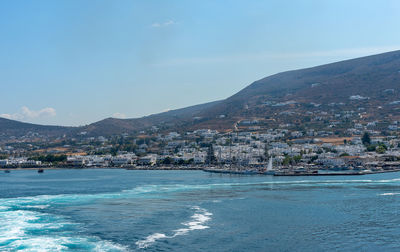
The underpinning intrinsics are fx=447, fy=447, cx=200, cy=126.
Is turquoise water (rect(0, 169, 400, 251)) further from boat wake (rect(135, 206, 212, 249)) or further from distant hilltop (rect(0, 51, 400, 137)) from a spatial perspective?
distant hilltop (rect(0, 51, 400, 137))

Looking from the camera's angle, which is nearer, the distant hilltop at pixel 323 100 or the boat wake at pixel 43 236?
the boat wake at pixel 43 236

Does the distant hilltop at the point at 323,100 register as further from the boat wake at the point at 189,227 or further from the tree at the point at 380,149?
the boat wake at the point at 189,227

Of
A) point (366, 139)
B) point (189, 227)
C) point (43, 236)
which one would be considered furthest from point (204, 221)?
point (366, 139)

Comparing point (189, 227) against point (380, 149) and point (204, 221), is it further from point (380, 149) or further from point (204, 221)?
point (380, 149)

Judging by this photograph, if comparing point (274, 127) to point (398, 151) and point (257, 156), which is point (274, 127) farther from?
point (398, 151)

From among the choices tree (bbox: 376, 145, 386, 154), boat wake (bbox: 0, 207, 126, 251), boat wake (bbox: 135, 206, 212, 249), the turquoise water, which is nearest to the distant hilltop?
tree (bbox: 376, 145, 386, 154)

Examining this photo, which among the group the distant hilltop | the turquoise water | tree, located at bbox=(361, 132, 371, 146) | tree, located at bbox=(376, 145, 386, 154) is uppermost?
the distant hilltop

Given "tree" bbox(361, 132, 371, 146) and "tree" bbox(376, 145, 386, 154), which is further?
"tree" bbox(361, 132, 371, 146)

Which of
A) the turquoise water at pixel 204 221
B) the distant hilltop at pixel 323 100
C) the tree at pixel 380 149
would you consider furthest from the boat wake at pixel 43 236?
the distant hilltop at pixel 323 100

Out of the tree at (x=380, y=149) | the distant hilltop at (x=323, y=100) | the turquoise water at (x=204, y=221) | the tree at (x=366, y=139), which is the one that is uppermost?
the distant hilltop at (x=323, y=100)
